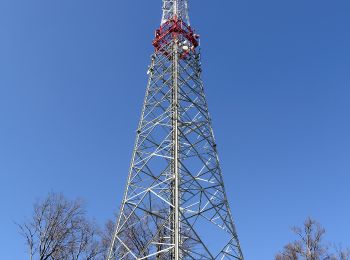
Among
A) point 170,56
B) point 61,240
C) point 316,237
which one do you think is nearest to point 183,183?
point 170,56

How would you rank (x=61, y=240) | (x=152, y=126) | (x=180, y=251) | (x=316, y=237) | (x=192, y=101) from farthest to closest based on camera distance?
(x=316, y=237) → (x=61, y=240) → (x=192, y=101) → (x=152, y=126) → (x=180, y=251)

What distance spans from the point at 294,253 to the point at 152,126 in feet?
50.5

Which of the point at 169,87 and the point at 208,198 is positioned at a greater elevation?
the point at 169,87

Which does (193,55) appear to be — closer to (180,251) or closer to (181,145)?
(181,145)

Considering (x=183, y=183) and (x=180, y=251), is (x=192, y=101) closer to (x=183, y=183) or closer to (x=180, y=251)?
(x=183, y=183)

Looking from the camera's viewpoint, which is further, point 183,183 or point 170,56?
point 170,56

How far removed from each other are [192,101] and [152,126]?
266cm

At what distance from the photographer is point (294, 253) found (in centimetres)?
2669

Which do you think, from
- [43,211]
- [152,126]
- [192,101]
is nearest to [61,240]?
[43,211]

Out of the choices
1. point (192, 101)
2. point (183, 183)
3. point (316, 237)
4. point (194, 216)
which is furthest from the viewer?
point (316, 237)

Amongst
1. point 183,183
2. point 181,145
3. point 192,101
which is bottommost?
point 183,183

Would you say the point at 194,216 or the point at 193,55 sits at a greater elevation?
the point at 193,55

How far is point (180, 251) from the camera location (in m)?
12.9

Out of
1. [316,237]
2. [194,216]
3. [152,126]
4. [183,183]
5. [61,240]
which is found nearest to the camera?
[194,216]
